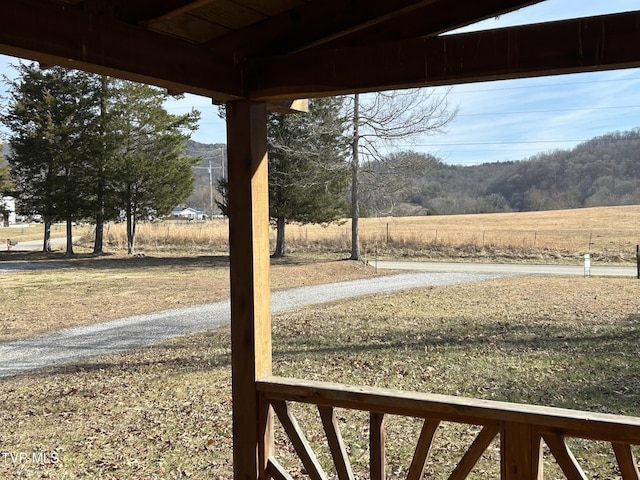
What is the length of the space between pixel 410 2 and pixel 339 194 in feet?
58.0

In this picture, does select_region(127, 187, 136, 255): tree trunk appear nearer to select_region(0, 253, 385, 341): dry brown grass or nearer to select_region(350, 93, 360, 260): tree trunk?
select_region(0, 253, 385, 341): dry brown grass

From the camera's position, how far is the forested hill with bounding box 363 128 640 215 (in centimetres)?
3466

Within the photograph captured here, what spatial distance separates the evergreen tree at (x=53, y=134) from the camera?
20438 mm

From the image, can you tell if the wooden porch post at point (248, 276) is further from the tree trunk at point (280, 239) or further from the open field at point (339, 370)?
the tree trunk at point (280, 239)

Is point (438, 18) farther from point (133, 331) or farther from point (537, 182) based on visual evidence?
point (537, 182)

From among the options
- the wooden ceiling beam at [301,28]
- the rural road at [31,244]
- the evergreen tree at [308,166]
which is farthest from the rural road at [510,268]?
the rural road at [31,244]

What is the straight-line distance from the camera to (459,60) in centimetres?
198

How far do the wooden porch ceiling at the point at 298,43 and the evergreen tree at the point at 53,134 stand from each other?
2033 centimetres

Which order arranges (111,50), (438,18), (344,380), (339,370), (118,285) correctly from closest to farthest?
1. (111,50)
2. (438,18)
3. (344,380)
4. (339,370)
5. (118,285)

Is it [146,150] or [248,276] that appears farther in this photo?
[146,150]

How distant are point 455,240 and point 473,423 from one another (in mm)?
20113

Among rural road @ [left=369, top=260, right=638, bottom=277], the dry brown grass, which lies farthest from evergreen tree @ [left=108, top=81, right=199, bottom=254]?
rural road @ [left=369, top=260, right=638, bottom=277]

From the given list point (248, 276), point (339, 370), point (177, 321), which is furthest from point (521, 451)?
point (177, 321)

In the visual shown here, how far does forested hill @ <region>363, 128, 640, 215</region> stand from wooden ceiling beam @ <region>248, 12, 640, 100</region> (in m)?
26.4
